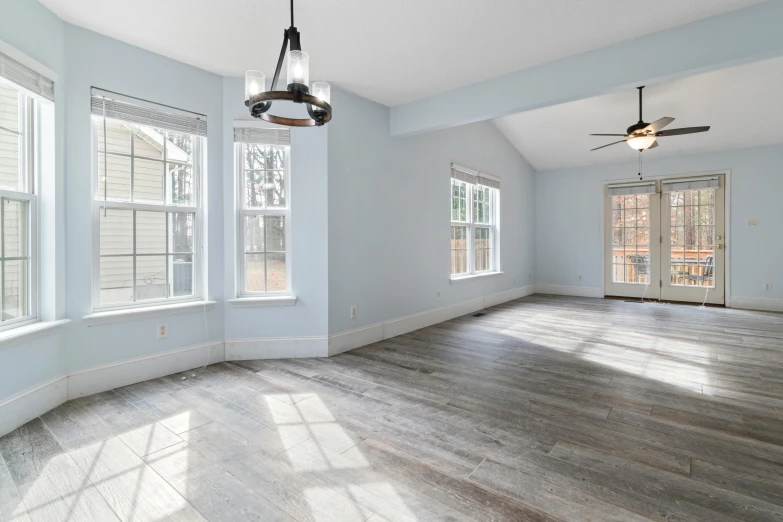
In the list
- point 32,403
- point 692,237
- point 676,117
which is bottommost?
point 32,403

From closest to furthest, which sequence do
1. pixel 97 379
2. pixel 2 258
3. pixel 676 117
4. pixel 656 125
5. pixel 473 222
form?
pixel 2 258 < pixel 97 379 < pixel 656 125 < pixel 676 117 < pixel 473 222

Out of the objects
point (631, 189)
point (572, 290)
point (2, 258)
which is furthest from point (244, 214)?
point (631, 189)

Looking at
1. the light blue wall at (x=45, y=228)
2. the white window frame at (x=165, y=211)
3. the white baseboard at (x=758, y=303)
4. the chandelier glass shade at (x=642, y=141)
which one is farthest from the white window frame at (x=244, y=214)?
the white baseboard at (x=758, y=303)

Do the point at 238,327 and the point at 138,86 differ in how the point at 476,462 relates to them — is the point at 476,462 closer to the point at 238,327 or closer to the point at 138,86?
the point at 238,327

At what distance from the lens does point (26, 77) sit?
2.41 metres

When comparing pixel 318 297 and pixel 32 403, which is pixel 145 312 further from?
pixel 318 297

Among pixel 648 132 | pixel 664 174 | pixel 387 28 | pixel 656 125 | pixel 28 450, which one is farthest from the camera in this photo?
pixel 664 174

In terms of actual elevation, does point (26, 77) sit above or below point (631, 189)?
below

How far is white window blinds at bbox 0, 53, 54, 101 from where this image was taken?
7.43 feet

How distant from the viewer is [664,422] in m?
2.44

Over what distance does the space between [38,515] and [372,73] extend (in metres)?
3.55

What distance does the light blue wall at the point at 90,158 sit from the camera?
109 inches

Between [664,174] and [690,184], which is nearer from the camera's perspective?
[690,184]

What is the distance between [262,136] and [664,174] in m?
6.79
